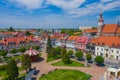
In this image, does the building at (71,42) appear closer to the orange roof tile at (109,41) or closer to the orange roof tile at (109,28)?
the orange roof tile at (109,41)

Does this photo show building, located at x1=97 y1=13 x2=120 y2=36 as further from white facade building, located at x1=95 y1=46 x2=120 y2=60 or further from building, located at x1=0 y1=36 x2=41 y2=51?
building, located at x1=0 y1=36 x2=41 y2=51

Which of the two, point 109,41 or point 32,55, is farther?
point 109,41

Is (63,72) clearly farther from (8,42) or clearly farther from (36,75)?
(8,42)

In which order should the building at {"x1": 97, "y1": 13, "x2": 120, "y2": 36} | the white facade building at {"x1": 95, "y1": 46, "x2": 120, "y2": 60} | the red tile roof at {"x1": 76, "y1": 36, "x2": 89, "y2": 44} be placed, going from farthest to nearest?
the building at {"x1": 97, "y1": 13, "x2": 120, "y2": 36} → the red tile roof at {"x1": 76, "y1": 36, "x2": 89, "y2": 44} → the white facade building at {"x1": 95, "y1": 46, "x2": 120, "y2": 60}

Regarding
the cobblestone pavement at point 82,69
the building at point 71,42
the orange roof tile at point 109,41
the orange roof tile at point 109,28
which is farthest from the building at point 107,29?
the cobblestone pavement at point 82,69

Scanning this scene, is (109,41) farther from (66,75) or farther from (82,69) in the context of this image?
(66,75)

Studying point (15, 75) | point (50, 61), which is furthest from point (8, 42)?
point (15, 75)

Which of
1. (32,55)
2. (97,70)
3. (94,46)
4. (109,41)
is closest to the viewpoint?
(97,70)

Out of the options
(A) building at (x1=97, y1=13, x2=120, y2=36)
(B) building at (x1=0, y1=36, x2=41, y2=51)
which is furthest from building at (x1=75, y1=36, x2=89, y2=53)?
(B) building at (x1=0, y1=36, x2=41, y2=51)
